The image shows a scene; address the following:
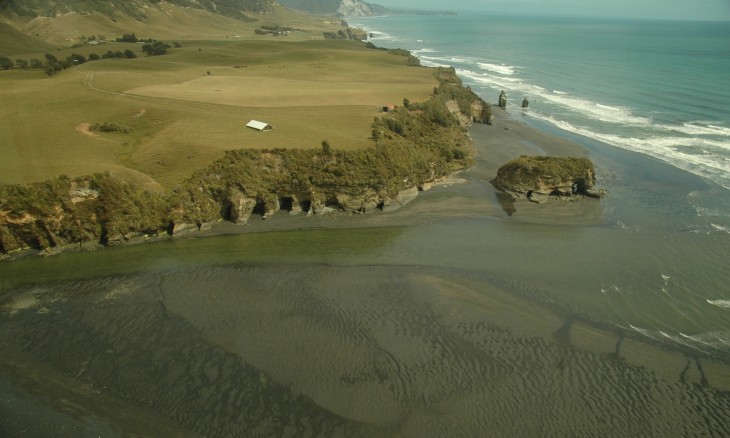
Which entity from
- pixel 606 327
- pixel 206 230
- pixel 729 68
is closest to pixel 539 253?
pixel 606 327

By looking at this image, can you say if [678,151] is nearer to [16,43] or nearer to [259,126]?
[259,126]

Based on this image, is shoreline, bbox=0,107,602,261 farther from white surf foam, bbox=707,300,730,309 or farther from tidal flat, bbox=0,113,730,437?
white surf foam, bbox=707,300,730,309

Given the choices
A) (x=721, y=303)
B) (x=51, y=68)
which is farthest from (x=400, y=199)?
(x=51, y=68)

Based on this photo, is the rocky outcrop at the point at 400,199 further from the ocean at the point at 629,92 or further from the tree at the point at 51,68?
the tree at the point at 51,68

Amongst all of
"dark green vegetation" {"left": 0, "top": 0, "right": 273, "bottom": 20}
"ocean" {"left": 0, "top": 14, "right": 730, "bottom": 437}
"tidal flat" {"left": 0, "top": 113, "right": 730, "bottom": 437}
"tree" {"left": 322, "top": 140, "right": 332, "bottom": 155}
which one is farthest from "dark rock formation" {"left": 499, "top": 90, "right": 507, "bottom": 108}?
"dark green vegetation" {"left": 0, "top": 0, "right": 273, "bottom": 20}

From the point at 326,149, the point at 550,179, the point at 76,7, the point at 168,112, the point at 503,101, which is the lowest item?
the point at 550,179

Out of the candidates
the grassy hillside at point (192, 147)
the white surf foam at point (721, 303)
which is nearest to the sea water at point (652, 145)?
the white surf foam at point (721, 303)
